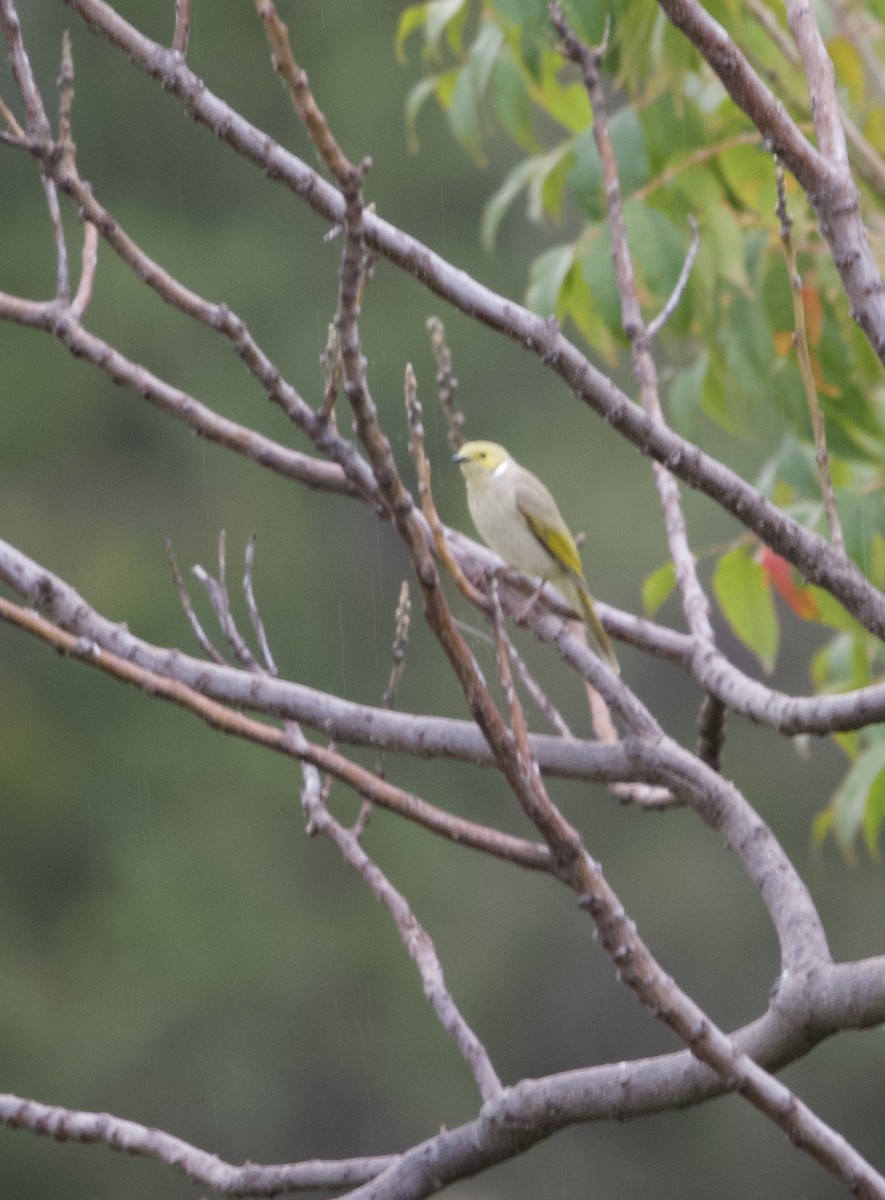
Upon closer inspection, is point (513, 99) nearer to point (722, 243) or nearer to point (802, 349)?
point (722, 243)

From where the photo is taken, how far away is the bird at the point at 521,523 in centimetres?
347

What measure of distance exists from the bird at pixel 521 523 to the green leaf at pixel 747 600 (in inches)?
22.4

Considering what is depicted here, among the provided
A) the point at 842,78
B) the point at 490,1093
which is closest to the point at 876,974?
the point at 490,1093

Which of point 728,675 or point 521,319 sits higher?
point 521,319

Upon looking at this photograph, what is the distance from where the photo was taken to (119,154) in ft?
37.0

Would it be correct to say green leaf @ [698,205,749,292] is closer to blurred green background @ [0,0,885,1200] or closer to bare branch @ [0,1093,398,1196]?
bare branch @ [0,1093,398,1196]

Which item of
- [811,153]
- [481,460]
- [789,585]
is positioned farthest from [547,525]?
[811,153]

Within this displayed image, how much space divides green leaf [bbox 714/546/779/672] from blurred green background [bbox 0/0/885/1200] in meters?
7.12

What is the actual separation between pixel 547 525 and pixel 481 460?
0.26m

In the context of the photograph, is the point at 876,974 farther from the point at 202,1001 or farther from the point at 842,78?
the point at 202,1001

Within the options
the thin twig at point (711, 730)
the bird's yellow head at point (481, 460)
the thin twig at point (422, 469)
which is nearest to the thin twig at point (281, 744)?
the thin twig at point (422, 469)

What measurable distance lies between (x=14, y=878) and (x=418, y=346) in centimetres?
441

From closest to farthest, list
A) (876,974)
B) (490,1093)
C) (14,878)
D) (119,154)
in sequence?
(876,974), (490,1093), (14,878), (119,154)

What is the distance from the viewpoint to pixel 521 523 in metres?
3.56
